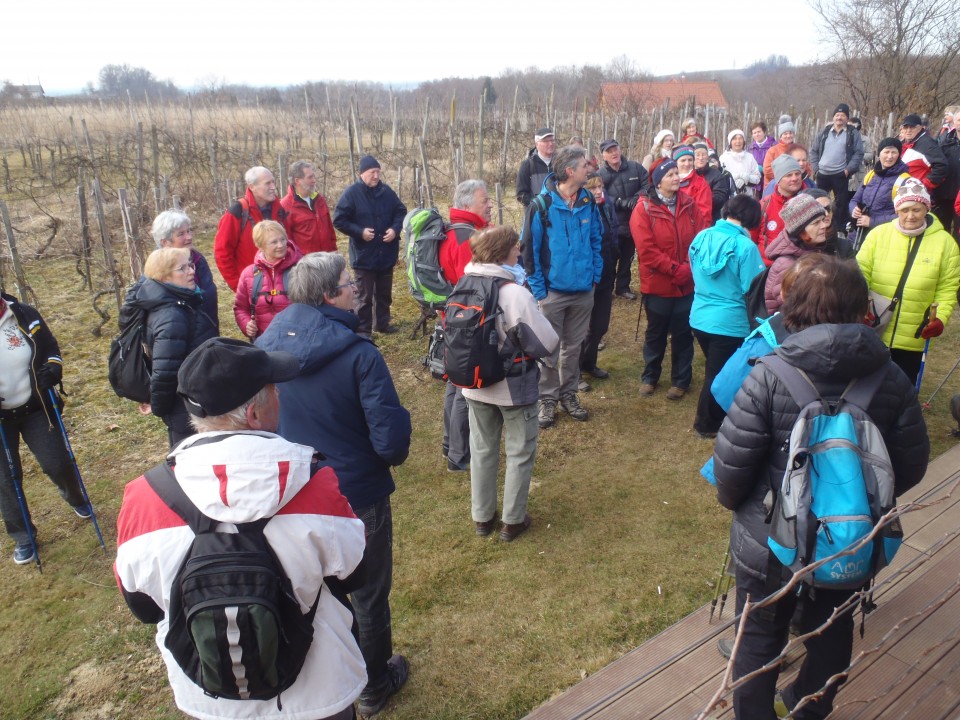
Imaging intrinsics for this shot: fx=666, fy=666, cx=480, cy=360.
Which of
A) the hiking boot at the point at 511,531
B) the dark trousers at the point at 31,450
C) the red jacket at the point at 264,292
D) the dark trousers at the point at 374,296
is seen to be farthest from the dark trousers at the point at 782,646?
the dark trousers at the point at 374,296

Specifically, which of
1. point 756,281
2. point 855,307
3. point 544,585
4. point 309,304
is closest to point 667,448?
point 756,281

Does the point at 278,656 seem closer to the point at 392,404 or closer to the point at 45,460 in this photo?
the point at 392,404

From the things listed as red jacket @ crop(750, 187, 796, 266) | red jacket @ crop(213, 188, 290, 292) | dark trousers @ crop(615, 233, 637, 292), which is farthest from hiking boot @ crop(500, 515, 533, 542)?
dark trousers @ crop(615, 233, 637, 292)

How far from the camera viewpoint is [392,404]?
2.49 meters

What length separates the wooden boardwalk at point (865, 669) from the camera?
241 cm

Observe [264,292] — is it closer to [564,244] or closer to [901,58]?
[564,244]

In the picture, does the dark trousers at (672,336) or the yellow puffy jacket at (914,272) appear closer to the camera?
the yellow puffy jacket at (914,272)

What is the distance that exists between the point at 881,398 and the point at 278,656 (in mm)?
1803

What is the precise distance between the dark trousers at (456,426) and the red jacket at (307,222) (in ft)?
7.63

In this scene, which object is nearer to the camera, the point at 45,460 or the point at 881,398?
the point at 881,398

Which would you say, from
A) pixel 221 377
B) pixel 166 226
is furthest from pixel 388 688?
pixel 166 226

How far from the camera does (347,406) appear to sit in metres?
2.49

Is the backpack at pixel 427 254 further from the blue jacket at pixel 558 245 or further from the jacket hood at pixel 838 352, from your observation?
the jacket hood at pixel 838 352

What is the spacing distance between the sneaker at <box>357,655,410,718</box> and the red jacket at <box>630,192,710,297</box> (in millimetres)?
3278
